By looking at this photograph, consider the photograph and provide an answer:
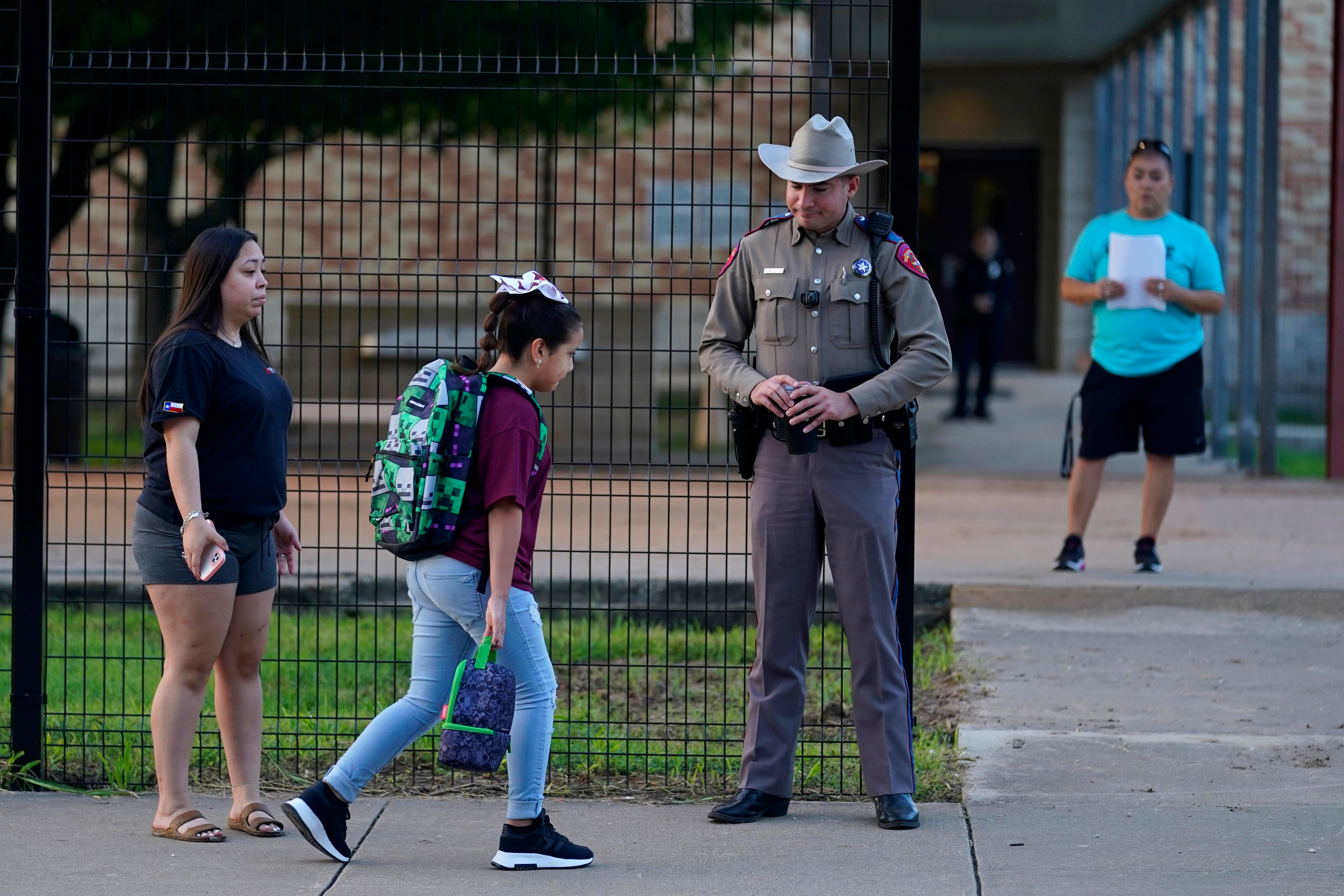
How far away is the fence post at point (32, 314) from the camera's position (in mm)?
4984

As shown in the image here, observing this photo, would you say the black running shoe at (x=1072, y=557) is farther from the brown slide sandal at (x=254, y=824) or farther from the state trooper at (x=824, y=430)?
the brown slide sandal at (x=254, y=824)

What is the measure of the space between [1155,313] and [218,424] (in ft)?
16.2

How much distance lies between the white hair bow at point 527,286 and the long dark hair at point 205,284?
77 cm

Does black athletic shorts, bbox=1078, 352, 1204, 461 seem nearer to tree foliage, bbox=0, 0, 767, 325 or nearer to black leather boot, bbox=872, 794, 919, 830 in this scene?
tree foliage, bbox=0, 0, 767, 325

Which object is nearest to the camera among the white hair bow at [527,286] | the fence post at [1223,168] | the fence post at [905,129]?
the white hair bow at [527,286]

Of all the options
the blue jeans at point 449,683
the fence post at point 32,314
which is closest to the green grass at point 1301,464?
the blue jeans at point 449,683

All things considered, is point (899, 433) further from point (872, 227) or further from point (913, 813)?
point (913, 813)

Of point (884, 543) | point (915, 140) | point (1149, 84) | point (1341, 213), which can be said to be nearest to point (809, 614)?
point (884, 543)

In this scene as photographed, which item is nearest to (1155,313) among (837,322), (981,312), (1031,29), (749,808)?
(837,322)

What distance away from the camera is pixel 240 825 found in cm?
466

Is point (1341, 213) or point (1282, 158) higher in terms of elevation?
point (1282, 158)

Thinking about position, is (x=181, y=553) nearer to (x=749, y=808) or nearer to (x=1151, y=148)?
(x=749, y=808)

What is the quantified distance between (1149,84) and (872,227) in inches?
625

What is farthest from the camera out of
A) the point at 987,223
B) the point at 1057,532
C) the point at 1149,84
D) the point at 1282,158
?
the point at 987,223
